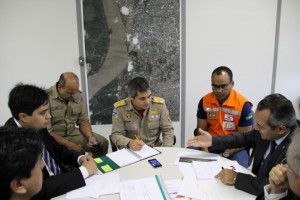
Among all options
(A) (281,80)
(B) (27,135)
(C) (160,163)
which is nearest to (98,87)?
(C) (160,163)

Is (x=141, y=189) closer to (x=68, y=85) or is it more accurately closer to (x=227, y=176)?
(x=227, y=176)

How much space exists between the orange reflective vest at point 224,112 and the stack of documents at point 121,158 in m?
0.88

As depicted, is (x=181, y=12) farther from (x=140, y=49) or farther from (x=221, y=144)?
(x=221, y=144)

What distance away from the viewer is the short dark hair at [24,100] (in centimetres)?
158

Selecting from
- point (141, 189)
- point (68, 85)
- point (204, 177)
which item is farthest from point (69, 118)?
point (204, 177)

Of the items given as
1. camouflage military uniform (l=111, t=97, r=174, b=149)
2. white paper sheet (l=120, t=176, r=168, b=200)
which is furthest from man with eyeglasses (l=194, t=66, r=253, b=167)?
white paper sheet (l=120, t=176, r=168, b=200)

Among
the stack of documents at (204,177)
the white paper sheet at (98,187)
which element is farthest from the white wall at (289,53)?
the white paper sheet at (98,187)

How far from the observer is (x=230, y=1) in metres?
3.14

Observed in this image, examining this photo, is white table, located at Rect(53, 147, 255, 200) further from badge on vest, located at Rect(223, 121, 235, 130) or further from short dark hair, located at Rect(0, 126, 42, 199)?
badge on vest, located at Rect(223, 121, 235, 130)

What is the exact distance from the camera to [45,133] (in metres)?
1.82

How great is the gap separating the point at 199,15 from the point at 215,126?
59.3 inches

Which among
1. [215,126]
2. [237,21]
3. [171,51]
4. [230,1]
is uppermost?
[230,1]

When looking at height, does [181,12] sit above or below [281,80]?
above

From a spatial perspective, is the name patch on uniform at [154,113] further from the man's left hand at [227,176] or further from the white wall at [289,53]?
the white wall at [289,53]
